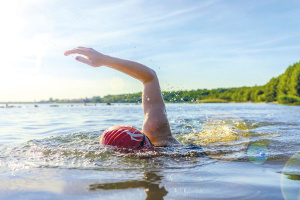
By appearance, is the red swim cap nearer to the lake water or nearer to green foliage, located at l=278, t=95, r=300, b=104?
the lake water

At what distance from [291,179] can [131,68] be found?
2.86 metres

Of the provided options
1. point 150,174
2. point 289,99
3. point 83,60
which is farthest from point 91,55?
point 289,99

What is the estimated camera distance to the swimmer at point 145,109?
4184 millimetres

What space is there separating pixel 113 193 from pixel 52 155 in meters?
2.19

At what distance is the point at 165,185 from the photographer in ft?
9.36

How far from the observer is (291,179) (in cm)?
311

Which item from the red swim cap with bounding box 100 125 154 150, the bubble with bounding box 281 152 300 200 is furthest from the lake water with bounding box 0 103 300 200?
the red swim cap with bounding box 100 125 154 150

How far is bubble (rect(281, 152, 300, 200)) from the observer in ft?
8.45

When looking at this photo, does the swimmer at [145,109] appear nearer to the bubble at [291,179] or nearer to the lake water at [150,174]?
the lake water at [150,174]

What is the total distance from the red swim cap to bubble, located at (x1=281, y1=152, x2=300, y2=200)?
208cm

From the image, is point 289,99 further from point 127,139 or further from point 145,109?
point 127,139

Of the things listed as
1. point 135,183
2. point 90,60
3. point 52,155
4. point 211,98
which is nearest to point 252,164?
point 135,183

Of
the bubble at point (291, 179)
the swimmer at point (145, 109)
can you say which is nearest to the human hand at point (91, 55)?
the swimmer at point (145, 109)

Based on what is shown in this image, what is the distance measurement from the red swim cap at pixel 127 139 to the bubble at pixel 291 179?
208cm
